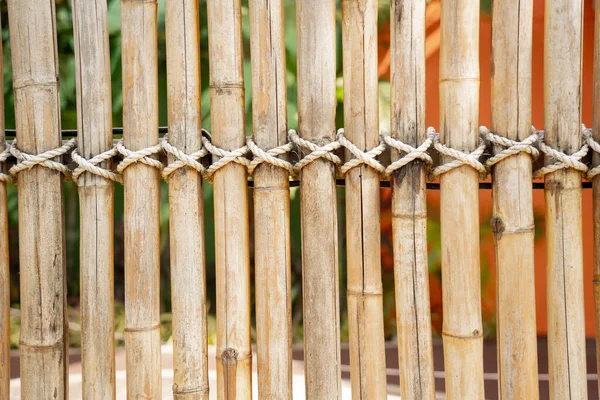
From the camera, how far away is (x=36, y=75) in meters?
1.27

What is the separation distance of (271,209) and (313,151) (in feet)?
0.49

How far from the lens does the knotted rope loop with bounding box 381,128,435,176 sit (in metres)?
1.20

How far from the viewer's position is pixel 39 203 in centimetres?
128

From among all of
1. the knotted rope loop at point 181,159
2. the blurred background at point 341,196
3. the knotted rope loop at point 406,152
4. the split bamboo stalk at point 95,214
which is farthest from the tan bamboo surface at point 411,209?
the blurred background at point 341,196

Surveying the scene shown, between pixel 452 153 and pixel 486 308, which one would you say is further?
pixel 486 308

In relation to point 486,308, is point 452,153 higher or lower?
higher

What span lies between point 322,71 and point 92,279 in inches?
25.5

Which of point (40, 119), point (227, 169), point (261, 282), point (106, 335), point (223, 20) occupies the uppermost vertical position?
point (223, 20)

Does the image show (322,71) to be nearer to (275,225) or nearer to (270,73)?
(270,73)

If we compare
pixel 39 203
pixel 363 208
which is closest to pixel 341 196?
pixel 363 208

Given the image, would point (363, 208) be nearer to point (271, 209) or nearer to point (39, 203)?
point (271, 209)

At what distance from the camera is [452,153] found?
47.1 inches

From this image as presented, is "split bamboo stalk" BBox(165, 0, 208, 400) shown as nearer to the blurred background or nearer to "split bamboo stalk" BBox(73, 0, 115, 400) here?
"split bamboo stalk" BBox(73, 0, 115, 400)

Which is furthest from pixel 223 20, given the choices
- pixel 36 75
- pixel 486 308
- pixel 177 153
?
pixel 486 308
